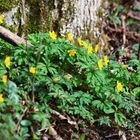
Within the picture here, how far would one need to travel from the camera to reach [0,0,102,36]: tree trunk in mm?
4199

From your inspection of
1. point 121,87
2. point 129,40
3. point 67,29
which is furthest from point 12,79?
point 129,40

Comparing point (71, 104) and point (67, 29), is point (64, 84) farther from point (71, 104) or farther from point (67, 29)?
point (67, 29)

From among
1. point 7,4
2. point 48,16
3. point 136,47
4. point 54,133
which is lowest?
point 54,133

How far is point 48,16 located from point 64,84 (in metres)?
1.06

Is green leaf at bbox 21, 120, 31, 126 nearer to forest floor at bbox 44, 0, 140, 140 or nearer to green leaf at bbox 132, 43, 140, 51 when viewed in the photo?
forest floor at bbox 44, 0, 140, 140

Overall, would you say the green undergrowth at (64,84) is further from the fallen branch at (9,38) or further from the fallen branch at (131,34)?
the fallen branch at (131,34)

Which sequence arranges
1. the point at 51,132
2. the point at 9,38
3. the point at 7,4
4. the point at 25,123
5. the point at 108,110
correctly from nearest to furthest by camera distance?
the point at 25,123, the point at 51,132, the point at 108,110, the point at 9,38, the point at 7,4

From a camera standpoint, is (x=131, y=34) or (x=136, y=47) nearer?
(x=136, y=47)

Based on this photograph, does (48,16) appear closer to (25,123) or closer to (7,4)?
(7,4)

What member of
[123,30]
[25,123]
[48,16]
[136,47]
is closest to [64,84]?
[25,123]

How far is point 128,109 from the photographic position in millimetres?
3502

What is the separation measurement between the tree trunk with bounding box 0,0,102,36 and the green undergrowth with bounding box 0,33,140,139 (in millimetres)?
574

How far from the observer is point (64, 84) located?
3531mm

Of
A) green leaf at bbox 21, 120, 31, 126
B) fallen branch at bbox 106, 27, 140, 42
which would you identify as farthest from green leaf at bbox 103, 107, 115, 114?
fallen branch at bbox 106, 27, 140, 42
